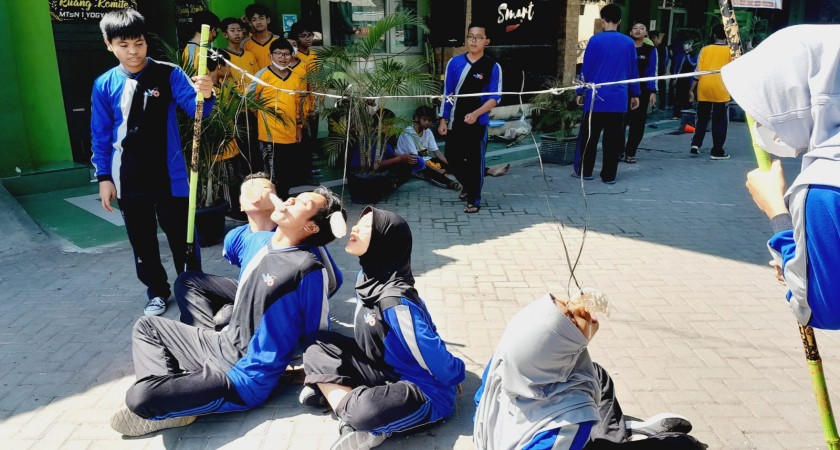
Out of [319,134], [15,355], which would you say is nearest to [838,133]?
[15,355]

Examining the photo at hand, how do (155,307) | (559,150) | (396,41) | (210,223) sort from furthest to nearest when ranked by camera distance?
1. (396,41)
2. (559,150)
3. (210,223)
4. (155,307)

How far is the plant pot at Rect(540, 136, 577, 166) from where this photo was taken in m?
9.12

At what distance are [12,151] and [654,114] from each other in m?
12.7

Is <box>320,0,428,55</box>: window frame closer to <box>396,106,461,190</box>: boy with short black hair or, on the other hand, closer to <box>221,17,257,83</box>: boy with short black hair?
<box>396,106,461,190</box>: boy with short black hair

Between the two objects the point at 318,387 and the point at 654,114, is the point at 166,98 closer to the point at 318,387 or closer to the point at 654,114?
the point at 318,387

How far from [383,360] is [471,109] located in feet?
13.4

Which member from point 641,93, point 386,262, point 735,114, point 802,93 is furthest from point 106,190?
point 735,114

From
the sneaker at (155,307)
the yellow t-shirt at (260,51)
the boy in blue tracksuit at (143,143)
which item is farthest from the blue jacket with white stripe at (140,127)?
the yellow t-shirt at (260,51)

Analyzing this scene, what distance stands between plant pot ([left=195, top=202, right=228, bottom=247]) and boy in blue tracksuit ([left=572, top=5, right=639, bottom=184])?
4229 millimetres

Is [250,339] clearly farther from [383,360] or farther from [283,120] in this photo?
[283,120]

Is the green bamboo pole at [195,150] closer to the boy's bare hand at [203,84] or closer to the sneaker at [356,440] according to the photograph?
the boy's bare hand at [203,84]

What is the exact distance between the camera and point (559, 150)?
9.20 meters

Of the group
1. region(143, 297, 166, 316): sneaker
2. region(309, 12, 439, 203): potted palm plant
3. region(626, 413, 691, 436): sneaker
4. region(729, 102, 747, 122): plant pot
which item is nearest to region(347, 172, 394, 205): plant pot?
region(309, 12, 439, 203): potted palm plant

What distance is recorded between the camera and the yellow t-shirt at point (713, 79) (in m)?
9.27
